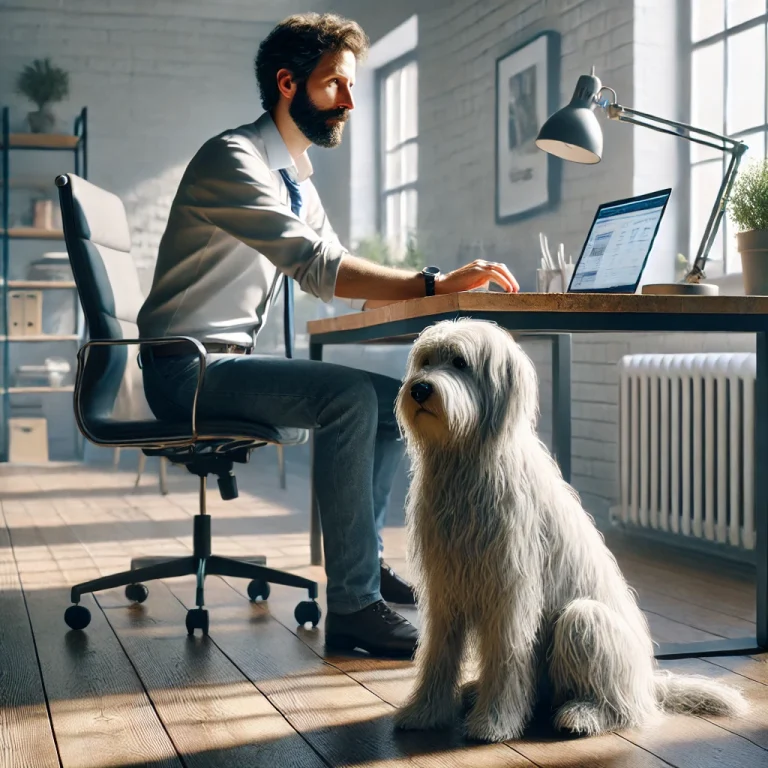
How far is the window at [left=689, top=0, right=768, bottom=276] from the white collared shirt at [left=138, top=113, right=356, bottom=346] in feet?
5.78

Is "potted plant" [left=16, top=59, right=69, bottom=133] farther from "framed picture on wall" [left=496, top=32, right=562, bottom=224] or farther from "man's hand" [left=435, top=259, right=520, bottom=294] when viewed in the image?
"man's hand" [left=435, top=259, right=520, bottom=294]

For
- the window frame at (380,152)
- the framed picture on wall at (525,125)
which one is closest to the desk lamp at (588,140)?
the framed picture on wall at (525,125)

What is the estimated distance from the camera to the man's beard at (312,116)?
7.80 ft

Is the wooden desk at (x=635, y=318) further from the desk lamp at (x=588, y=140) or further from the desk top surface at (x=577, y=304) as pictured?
the desk lamp at (x=588, y=140)

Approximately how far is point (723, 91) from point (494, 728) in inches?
107

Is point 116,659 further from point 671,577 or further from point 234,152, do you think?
point 671,577

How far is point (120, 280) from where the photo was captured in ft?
8.37

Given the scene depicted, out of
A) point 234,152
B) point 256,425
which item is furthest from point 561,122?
point 256,425

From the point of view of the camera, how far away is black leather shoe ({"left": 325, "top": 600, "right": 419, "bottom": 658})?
2.00 m

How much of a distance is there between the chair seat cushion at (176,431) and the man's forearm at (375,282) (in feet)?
1.09

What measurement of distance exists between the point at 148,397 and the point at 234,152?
578mm

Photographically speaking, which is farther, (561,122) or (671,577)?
(671,577)

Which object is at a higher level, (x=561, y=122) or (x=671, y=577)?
(x=561, y=122)

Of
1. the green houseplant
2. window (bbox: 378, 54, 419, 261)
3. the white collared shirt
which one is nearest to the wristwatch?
the white collared shirt
